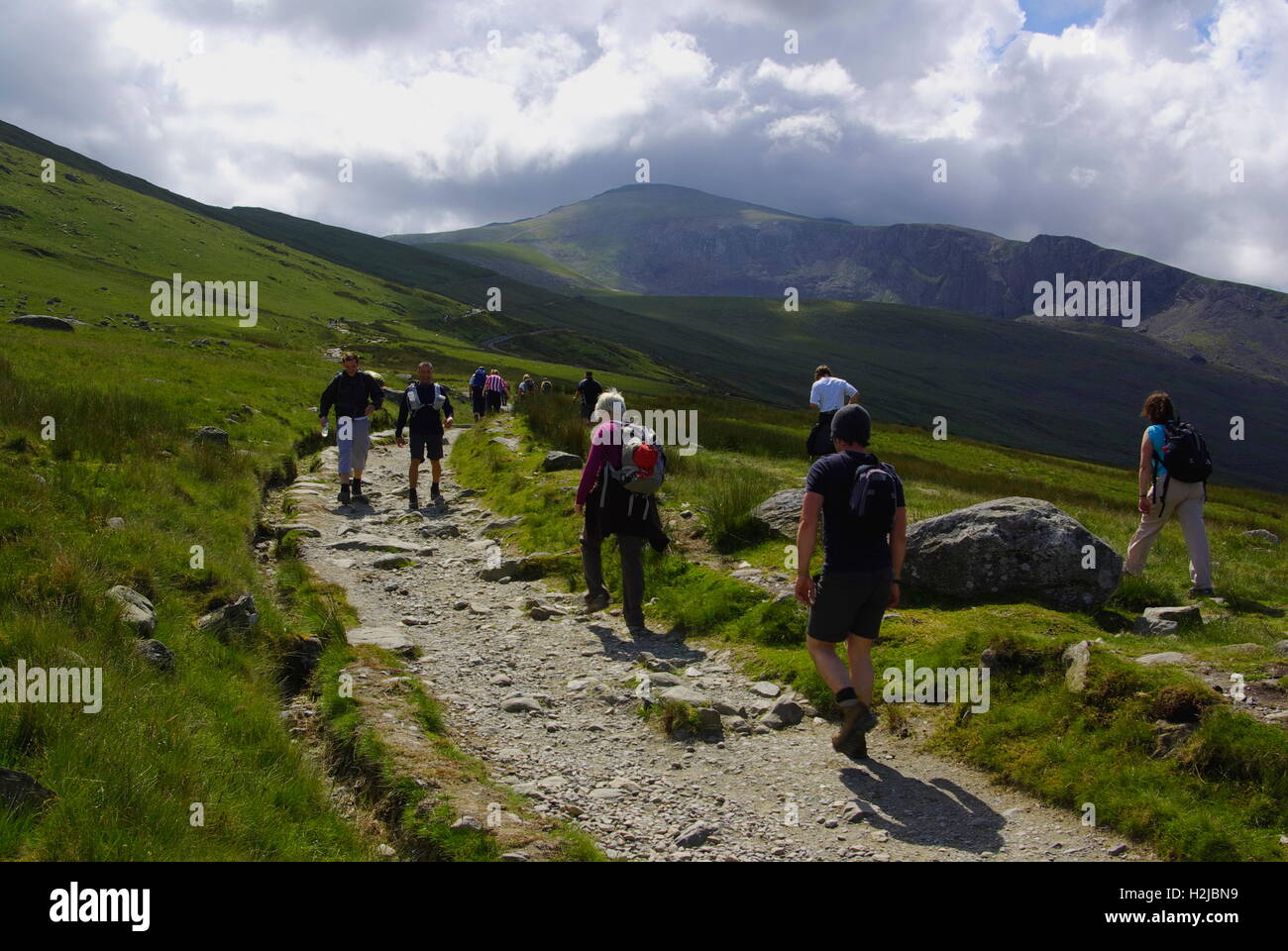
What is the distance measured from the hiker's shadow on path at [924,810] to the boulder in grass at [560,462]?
11249mm

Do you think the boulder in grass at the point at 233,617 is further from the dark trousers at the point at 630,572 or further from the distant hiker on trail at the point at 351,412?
the distant hiker on trail at the point at 351,412

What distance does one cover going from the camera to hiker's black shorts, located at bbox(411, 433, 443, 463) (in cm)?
1708

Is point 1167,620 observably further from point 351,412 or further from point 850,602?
point 351,412

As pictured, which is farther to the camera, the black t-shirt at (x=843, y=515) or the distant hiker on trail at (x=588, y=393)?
the distant hiker on trail at (x=588, y=393)

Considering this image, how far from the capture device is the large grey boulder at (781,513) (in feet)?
38.9

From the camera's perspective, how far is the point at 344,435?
16.2 metres

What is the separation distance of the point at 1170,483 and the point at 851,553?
7.04 m

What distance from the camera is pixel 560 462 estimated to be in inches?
668

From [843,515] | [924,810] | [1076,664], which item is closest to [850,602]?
[843,515]

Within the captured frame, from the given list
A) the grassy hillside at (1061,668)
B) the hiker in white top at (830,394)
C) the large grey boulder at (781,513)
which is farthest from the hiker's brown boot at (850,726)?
the hiker in white top at (830,394)

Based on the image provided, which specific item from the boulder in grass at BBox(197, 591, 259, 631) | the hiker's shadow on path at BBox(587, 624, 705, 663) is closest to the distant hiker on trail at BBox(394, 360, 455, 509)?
the hiker's shadow on path at BBox(587, 624, 705, 663)

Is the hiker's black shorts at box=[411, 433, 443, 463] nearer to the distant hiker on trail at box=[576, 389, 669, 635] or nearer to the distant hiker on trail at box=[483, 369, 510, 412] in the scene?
the distant hiker on trail at box=[576, 389, 669, 635]

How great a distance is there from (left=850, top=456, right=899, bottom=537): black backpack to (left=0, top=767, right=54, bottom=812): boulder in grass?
5.39m
